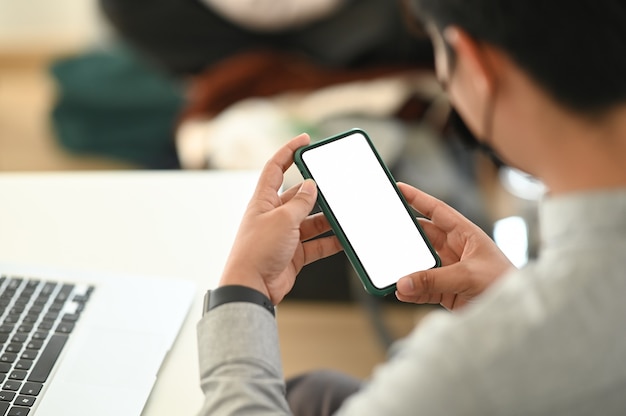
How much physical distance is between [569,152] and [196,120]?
1377 millimetres

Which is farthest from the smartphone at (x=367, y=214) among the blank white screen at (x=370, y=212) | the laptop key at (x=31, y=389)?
the laptop key at (x=31, y=389)

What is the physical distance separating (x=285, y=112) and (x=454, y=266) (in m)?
1.13

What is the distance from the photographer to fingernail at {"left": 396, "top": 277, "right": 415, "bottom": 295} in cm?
77

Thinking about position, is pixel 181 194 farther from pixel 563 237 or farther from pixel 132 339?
pixel 563 237

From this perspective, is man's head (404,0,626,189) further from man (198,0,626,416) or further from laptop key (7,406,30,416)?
laptop key (7,406,30,416)

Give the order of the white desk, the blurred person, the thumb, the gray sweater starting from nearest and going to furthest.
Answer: the gray sweater < the thumb < the white desk < the blurred person

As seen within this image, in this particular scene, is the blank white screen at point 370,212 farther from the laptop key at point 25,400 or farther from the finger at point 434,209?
the laptop key at point 25,400

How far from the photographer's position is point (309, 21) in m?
2.06

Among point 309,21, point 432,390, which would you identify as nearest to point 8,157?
point 309,21

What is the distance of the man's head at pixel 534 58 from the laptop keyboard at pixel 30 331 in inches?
19.4

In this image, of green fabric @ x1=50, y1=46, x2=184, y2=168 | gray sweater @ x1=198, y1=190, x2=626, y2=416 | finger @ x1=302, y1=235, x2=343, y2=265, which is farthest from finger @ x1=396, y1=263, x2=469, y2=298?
green fabric @ x1=50, y1=46, x2=184, y2=168

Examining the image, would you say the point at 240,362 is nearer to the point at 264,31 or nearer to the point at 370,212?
the point at 370,212

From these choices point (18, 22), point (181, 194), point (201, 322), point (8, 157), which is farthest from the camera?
point (18, 22)

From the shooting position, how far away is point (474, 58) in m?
0.57
